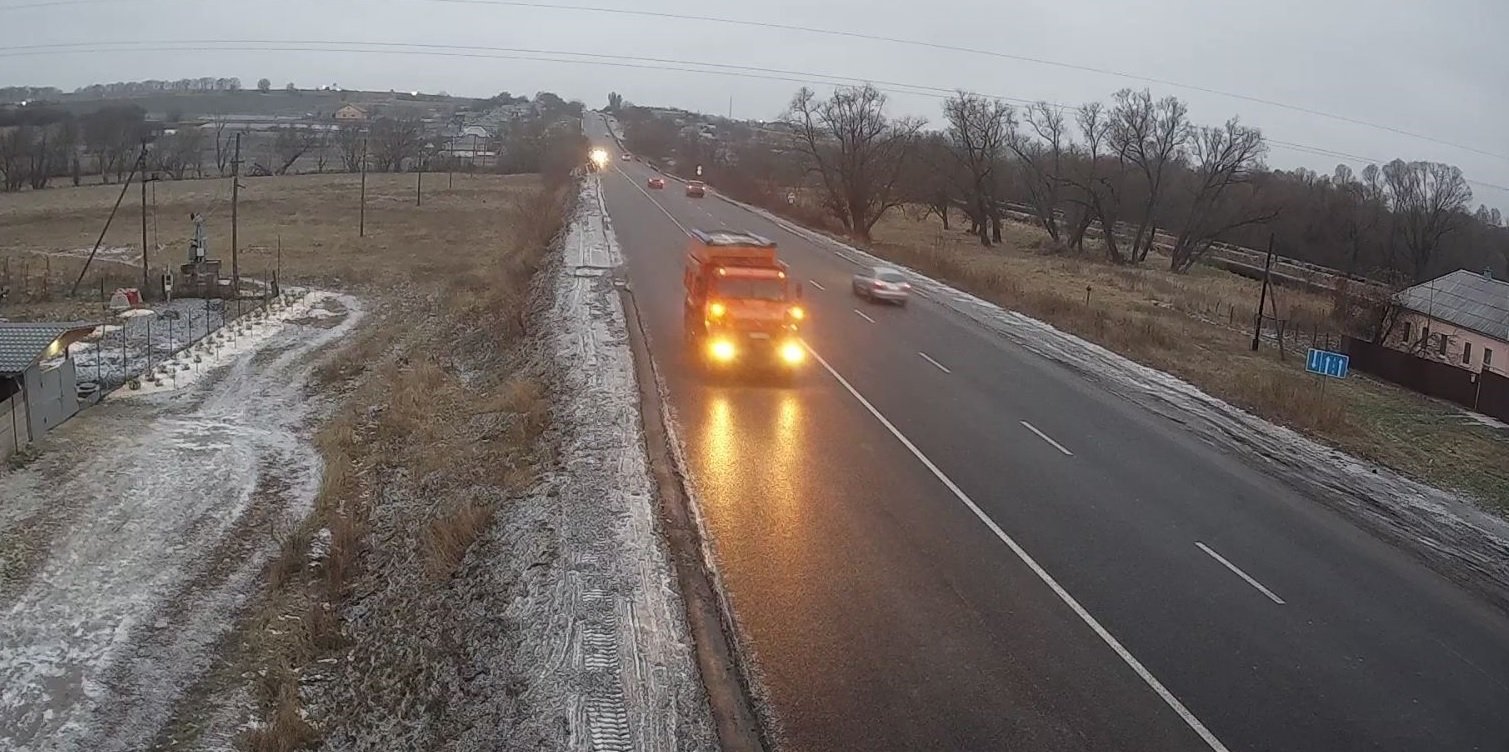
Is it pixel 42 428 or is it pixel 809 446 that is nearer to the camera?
pixel 809 446

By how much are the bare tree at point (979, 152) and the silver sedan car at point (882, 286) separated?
154 feet

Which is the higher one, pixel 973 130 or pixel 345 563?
pixel 973 130

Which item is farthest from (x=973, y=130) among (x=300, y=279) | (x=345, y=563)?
(x=345, y=563)

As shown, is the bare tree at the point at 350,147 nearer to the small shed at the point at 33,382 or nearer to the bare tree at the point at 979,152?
the bare tree at the point at 979,152

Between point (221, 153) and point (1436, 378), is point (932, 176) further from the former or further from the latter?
point (221, 153)

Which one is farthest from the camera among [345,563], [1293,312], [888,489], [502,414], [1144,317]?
[1293,312]

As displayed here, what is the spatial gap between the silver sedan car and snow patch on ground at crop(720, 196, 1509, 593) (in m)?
5.89

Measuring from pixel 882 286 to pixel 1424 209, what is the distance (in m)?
56.0

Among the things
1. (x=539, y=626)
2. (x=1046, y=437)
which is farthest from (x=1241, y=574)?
(x=539, y=626)

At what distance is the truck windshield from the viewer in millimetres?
22891

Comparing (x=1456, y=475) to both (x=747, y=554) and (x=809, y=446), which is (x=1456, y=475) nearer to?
(x=809, y=446)

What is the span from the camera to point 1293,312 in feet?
155

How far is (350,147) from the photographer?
13325 centimetres

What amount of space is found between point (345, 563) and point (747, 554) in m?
7.42
